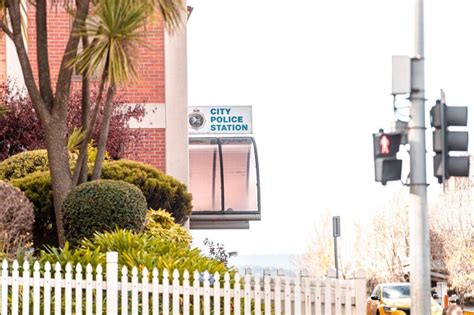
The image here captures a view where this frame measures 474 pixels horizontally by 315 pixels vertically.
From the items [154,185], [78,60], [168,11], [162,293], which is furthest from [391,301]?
[162,293]

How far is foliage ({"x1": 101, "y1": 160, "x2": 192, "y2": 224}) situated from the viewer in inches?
1017

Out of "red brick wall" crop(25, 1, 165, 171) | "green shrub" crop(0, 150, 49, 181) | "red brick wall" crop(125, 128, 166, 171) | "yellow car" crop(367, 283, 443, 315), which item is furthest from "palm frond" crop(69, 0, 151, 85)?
"yellow car" crop(367, 283, 443, 315)

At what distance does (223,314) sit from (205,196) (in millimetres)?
16509

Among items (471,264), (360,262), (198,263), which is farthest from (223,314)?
(360,262)

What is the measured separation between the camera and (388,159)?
602 inches

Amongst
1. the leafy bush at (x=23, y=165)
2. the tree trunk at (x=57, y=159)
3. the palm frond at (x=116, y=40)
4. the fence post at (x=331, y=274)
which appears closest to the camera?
the fence post at (x=331, y=274)

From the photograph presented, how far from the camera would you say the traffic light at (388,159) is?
602 inches

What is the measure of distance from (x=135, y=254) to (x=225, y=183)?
14550mm

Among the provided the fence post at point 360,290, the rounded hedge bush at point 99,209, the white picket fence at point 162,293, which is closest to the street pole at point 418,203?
the fence post at point 360,290

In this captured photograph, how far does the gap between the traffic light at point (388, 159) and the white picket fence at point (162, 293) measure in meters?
1.57

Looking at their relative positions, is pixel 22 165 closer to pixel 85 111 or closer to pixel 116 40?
pixel 85 111

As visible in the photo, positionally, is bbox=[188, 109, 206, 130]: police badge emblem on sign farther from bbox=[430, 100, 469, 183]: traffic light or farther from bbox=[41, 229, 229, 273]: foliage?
bbox=[430, 100, 469, 183]: traffic light

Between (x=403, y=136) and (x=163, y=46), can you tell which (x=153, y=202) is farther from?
(x=403, y=136)

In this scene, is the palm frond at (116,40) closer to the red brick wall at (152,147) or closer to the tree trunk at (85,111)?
the tree trunk at (85,111)
